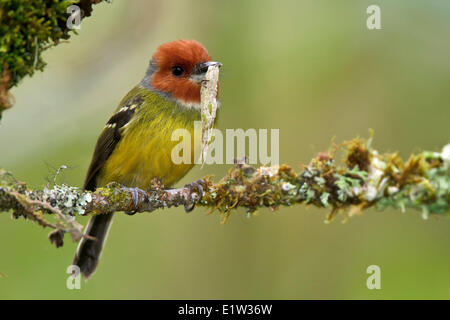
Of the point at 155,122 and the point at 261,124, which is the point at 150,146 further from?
the point at 261,124

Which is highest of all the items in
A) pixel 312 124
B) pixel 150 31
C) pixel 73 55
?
pixel 150 31

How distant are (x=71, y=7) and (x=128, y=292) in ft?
14.9

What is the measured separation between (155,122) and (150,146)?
23 centimetres

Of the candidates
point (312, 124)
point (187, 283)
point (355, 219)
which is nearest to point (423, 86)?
point (312, 124)

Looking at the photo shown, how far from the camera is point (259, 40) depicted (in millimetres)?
6469

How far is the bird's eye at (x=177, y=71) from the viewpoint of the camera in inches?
164

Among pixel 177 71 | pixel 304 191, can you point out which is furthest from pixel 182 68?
pixel 304 191

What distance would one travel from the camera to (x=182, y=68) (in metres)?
4.15

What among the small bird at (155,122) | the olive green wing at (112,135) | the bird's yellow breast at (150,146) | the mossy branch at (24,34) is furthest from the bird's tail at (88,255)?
the mossy branch at (24,34)

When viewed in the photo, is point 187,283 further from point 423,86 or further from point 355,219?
point 423,86

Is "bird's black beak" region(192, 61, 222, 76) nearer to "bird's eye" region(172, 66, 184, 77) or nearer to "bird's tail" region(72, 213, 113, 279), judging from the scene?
"bird's eye" region(172, 66, 184, 77)

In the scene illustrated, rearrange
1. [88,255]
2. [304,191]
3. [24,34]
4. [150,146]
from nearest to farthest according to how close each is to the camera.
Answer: [24,34] < [304,191] < [150,146] < [88,255]

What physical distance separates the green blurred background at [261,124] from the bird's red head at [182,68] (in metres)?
1.86

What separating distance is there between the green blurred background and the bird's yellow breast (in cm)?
182
